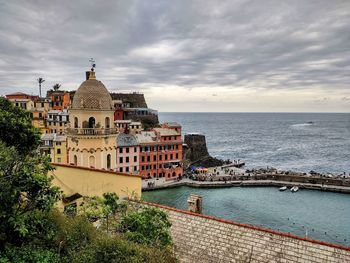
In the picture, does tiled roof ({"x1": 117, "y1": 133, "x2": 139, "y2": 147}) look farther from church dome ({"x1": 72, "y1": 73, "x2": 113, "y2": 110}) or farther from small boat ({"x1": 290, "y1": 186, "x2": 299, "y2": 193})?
church dome ({"x1": 72, "y1": 73, "x2": 113, "y2": 110})

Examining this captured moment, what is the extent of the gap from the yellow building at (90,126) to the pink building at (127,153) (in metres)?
39.5

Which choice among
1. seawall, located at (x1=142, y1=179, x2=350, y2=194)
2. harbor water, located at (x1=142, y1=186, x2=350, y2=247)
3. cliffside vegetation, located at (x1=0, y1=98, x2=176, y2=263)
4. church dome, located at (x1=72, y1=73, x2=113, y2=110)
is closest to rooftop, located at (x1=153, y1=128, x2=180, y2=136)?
seawall, located at (x1=142, y1=179, x2=350, y2=194)

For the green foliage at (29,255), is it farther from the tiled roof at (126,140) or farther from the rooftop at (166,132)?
the rooftop at (166,132)

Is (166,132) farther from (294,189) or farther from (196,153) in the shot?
(294,189)

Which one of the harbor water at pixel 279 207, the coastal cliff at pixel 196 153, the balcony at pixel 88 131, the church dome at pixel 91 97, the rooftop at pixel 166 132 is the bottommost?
the harbor water at pixel 279 207

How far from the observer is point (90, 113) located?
89.5 ft

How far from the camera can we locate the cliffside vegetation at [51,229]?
11.4m

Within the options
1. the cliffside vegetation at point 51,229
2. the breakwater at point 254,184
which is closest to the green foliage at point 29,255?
the cliffside vegetation at point 51,229

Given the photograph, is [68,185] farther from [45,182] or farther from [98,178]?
[45,182]

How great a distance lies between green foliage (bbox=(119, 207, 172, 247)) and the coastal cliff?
74934 mm

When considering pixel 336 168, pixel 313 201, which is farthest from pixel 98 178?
pixel 336 168

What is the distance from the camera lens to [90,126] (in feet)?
90.8

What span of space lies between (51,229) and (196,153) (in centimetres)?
8129

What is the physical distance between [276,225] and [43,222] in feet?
137
